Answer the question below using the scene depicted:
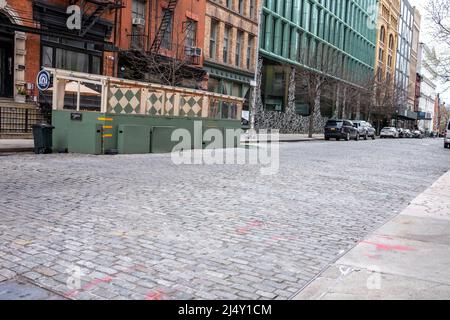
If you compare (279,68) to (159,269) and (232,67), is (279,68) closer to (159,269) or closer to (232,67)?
(232,67)

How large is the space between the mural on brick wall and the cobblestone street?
1142 inches

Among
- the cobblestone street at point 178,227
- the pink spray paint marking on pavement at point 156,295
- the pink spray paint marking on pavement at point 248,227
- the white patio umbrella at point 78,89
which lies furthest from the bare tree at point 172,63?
Result: the pink spray paint marking on pavement at point 156,295

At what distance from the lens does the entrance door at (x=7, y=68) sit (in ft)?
71.9

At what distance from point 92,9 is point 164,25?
515 centimetres

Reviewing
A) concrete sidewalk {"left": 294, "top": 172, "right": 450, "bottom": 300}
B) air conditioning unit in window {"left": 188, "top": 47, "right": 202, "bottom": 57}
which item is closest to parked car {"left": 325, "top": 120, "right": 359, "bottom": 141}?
air conditioning unit in window {"left": 188, "top": 47, "right": 202, "bottom": 57}

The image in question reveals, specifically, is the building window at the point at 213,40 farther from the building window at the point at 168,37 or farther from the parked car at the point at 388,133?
the parked car at the point at 388,133

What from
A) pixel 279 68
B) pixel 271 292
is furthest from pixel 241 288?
pixel 279 68

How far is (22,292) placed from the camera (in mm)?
3951

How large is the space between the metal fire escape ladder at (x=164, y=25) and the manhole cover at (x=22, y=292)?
24437 mm

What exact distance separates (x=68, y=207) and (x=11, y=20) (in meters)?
17.2

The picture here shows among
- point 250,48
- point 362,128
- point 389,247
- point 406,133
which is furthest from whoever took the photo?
point 406,133

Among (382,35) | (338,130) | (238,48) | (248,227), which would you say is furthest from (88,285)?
(382,35)

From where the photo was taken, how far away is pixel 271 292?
13.7 feet

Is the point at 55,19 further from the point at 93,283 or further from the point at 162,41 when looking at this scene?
the point at 93,283
